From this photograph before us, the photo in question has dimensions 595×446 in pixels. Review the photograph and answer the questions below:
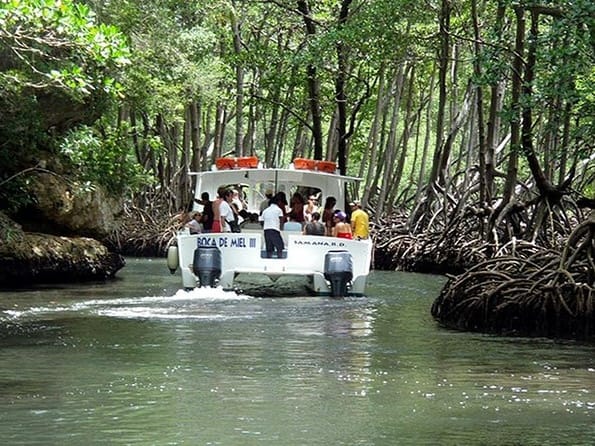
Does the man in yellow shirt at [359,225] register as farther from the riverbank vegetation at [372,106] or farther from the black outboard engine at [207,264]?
the black outboard engine at [207,264]

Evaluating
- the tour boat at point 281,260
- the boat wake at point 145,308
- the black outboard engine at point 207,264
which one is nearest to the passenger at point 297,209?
the tour boat at point 281,260

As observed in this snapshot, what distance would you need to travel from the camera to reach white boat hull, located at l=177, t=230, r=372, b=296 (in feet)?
51.9

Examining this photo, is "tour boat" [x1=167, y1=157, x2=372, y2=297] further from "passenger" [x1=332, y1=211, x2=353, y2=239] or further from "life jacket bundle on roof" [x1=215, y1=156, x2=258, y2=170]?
"life jacket bundle on roof" [x1=215, y1=156, x2=258, y2=170]

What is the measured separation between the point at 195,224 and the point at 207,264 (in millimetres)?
1446

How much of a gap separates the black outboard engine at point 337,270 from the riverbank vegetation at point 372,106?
224 centimetres

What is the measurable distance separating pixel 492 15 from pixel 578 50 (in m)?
12.3

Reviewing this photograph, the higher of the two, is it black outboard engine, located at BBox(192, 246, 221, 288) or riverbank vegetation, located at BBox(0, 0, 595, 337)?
riverbank vegetation, located at BBox(0, 0, 595, 337)

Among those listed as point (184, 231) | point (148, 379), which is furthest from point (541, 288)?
point (184, 231)

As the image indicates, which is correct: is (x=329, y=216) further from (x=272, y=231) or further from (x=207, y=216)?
(x=207, y=216)

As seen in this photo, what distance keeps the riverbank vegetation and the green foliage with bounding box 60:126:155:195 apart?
0.04 meters

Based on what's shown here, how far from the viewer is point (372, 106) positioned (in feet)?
108

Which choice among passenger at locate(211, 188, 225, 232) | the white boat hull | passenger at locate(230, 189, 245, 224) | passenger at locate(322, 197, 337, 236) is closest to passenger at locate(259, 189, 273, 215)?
passenger at locate(230, 189, 245, 224)

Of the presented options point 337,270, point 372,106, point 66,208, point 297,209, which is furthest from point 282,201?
point 372,106

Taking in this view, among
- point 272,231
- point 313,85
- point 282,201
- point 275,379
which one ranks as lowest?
point 275,379
